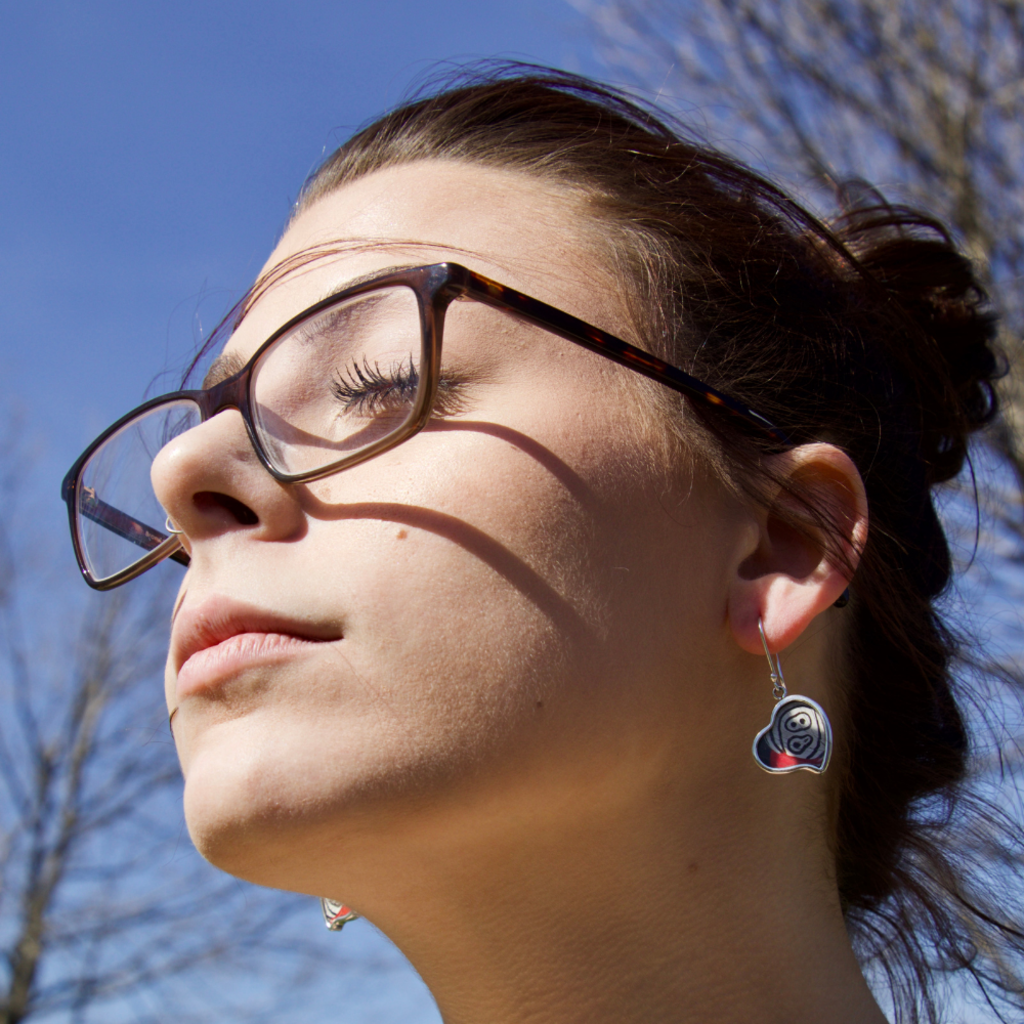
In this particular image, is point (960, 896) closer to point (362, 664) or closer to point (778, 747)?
point (778, 747)

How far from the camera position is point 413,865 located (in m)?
1.46

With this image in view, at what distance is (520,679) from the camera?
136 centimetres

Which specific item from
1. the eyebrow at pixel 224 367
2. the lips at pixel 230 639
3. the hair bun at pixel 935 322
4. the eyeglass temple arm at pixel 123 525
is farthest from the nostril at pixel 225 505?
the hair bun at pixel 935 322

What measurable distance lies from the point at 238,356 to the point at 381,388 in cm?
38

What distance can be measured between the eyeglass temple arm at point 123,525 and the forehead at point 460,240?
1.50 ft

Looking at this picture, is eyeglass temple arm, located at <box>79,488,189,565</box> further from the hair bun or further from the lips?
the hair bun

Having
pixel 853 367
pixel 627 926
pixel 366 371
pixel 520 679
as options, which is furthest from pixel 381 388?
pixel 853 367

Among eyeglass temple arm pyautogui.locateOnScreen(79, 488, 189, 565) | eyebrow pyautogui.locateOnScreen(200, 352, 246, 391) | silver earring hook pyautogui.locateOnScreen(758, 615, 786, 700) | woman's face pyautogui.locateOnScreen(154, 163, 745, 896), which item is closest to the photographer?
woman's face pyautogui.locateOnScreen(154, 163, 745, 896)

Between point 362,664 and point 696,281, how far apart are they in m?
1.00

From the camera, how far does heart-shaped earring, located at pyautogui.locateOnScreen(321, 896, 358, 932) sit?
81.0 inches

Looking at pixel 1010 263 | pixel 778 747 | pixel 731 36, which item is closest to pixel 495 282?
pixel 778 747

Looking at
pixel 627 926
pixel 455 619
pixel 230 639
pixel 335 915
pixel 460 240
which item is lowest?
pixel 627 926

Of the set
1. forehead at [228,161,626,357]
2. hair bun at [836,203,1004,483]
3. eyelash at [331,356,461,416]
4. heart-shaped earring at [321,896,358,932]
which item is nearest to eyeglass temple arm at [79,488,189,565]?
forehead at [228,161,626,357]

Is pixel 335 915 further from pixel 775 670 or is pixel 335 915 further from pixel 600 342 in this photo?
pixel 600 342
